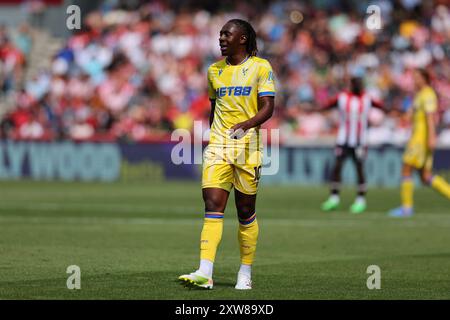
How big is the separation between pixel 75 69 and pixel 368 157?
438 inches

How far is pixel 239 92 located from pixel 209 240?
138cm

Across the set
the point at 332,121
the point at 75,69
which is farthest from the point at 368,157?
the point at 75,69

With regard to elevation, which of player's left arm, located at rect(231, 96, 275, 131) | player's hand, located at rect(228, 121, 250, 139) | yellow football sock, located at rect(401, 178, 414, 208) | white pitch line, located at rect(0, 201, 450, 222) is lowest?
white pitch line, located at rect(0, 201, 450, 222)

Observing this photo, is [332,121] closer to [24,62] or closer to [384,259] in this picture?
[24,62]

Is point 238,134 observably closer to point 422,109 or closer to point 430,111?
point 430,111

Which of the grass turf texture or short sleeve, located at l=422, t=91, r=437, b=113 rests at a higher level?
short sleeve, located at l=422, t=91, r=437, b=113

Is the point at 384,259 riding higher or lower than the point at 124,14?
lower

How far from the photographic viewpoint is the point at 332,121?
30.0m

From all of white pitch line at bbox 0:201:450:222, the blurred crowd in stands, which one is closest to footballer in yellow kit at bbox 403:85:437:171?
white pitch line at bbox 0:201:450:222

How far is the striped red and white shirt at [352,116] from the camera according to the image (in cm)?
2134

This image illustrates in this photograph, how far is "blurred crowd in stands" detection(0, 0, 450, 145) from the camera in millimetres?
30016

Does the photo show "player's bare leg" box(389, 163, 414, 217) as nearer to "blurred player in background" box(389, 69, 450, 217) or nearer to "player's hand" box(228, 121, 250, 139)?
"blurred player in background" box(389, 69, 450, 217)

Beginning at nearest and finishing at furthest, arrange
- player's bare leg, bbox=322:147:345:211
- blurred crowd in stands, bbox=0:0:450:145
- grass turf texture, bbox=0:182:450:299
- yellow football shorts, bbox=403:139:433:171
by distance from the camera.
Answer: grass turf texture, bbox=0:182:450:299
yellow football shorts, bbox=403:139:433:171
player's bare leg, bbox=322:147:345:211
blurred crowd in stands, bbox=0:0:450:145

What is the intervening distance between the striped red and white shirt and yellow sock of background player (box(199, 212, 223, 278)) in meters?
11.3
